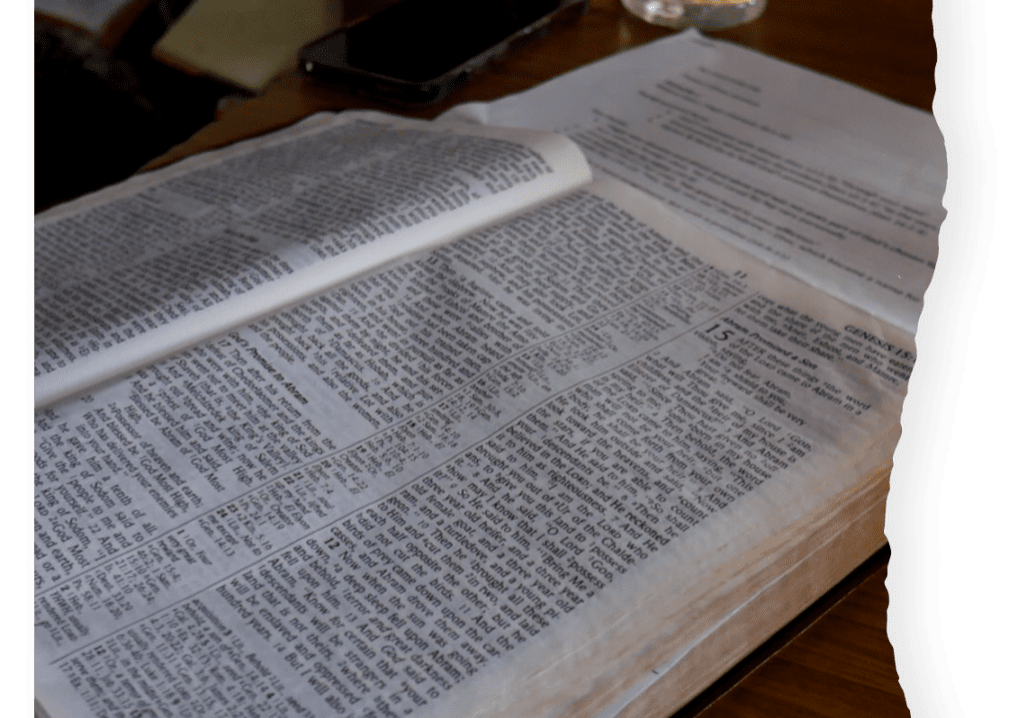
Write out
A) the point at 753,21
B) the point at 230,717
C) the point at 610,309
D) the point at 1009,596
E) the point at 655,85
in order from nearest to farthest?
the point at 1009,596 < the point at 230,717 < the point at 610,309 < the point at 655,85 < the point at 753,21

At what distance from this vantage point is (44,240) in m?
0.50

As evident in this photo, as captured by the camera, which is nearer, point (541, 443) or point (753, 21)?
point (541, 443)

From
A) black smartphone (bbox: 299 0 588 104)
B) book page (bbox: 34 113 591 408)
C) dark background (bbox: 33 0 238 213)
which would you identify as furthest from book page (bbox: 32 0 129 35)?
book page (bbox: 34 113 591 408)

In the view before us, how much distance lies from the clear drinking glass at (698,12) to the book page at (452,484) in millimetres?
398

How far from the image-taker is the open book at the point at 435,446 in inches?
11.4

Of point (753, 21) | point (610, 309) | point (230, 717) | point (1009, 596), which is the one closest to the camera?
point (1009, 596)

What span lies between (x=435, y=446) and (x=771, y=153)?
0.36 m

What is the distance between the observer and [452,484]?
0.35 meters

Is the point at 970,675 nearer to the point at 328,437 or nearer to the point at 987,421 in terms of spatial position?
the point at 987,421

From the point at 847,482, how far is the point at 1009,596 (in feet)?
0.65

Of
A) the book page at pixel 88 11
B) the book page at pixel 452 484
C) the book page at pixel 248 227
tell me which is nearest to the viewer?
the book page at pixel 452 484

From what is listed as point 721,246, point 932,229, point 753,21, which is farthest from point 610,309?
point 753,21

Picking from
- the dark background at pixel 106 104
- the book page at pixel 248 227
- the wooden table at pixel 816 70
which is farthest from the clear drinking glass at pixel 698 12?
the dark background at pixel 106 104

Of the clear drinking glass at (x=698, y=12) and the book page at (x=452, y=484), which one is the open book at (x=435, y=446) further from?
the clear drinking glass at (x=698, y=12)
